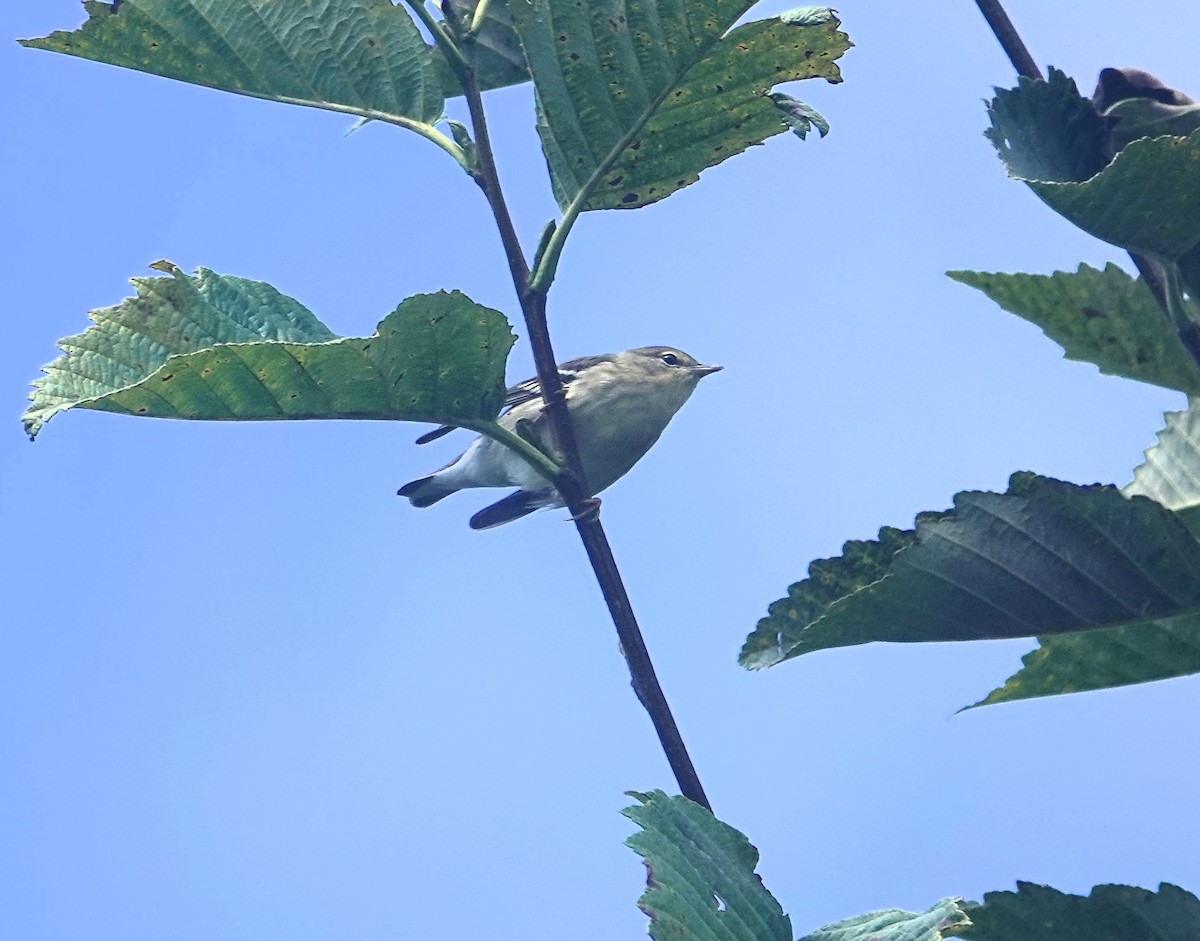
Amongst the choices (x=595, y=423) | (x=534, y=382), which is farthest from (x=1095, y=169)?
(x=534, y=382)

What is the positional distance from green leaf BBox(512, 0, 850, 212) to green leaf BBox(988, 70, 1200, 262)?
72cm

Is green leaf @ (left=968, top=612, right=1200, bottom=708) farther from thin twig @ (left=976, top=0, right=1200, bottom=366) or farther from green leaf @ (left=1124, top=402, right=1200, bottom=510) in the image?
thin twig @ (left=976, top=0, right=1200, bottom=366)

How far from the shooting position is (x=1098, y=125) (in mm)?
1594

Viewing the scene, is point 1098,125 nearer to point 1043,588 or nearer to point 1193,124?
point 1193,124

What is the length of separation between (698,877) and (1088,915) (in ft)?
1.55

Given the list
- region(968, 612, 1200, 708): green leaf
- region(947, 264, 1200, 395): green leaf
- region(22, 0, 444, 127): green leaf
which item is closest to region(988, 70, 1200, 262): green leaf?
region(947, 264, 1200, 395): green leaf

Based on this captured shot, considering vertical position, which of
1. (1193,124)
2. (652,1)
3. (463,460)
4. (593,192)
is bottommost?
(1193,124)

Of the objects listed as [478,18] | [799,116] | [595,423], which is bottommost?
[799,116]

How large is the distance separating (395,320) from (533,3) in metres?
0.69

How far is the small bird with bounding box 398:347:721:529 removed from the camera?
5660 mm

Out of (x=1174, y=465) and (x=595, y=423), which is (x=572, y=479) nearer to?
(x=1174, y=465)

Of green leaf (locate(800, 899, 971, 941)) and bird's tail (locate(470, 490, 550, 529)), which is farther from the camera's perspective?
bird's tail (locate(470, 490, 550, 529))

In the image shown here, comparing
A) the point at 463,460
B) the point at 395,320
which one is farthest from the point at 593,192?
the point at 463,460

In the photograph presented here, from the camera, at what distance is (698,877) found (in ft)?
5.64
